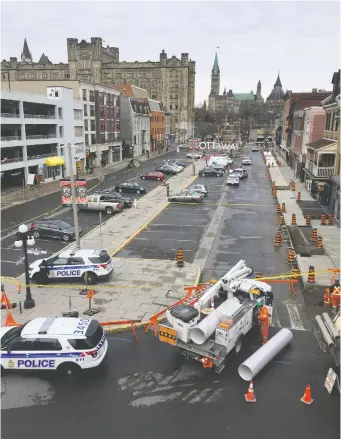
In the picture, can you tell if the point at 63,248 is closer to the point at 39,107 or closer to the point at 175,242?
the point at 175,242

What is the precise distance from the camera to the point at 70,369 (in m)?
12.5

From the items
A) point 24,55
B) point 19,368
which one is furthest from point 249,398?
point 24,55

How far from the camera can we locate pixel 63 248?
2619 centimetres

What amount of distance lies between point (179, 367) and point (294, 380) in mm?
3613

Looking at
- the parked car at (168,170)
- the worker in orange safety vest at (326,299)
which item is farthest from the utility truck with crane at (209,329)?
the parked car at (168,170)

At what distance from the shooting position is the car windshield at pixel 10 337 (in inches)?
498

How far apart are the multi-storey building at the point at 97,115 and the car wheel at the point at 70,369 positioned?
58.2 meters

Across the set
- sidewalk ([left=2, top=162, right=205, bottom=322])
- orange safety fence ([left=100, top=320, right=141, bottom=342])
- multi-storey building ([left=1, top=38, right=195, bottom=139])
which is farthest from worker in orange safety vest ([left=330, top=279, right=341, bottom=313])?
multi-storey building ([left=1, top=38, right=195, bottom=139])

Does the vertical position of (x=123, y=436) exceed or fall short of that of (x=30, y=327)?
it falls short

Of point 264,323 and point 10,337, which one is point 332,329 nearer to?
point 264,323

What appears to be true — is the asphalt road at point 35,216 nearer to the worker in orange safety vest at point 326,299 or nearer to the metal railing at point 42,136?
the metal railing at point 42,136

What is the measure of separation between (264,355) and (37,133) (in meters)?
51.7

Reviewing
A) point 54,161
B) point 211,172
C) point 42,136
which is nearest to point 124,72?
point 211,172

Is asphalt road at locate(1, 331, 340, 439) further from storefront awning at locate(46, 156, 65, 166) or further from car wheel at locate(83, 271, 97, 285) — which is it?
storefront awning at locate(46, 156, 65, 166)
